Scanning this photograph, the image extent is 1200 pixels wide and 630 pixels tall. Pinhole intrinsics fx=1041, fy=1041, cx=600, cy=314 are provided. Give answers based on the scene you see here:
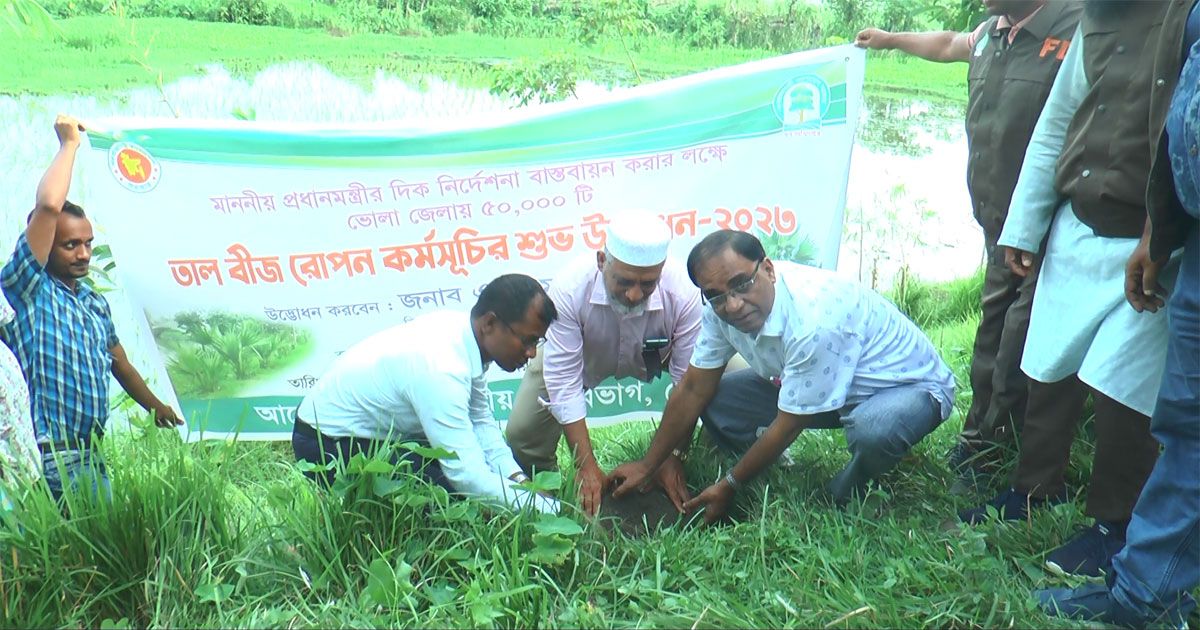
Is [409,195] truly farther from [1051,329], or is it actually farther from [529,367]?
[1051,329]

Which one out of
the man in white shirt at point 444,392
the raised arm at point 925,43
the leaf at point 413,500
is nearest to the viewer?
the leaf at point 413,500

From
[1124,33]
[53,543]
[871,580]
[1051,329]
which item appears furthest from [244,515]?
[1124,33]

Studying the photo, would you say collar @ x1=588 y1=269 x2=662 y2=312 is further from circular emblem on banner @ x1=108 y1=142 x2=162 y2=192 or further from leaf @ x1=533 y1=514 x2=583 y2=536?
circular emblem on banner @ x1=108 y1=142 x2=162 y2=192

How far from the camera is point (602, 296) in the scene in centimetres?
352

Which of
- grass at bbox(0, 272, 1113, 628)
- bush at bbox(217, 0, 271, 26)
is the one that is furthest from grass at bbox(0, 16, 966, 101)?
grass at bbox(0, 272, 1113, 628)

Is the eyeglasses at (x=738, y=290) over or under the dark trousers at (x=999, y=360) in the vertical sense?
over

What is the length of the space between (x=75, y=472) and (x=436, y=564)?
110cm

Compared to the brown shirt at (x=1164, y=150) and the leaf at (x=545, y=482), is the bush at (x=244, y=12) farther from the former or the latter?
the brown shirt at (x=1164, y=150)

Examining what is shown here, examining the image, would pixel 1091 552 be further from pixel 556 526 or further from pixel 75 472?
pixel 75 472

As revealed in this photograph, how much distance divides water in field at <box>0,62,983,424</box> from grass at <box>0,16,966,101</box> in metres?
0.06

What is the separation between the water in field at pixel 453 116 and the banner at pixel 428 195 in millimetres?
214

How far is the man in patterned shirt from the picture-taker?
3.13 meters

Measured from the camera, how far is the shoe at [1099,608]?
7.91 ft

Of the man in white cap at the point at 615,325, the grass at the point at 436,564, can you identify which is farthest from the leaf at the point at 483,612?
the man in white cap at the point at 615,325
